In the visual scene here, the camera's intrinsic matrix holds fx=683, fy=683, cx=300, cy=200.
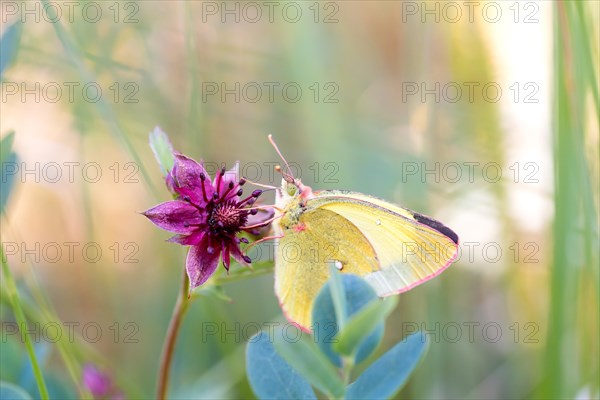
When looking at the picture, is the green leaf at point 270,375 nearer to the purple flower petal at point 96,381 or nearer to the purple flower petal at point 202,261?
the purple flower petal at point 202,261

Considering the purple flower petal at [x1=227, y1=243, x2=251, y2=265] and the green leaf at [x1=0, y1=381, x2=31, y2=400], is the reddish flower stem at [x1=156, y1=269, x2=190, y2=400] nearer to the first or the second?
the purple flower petal at [x1=227, y1=243, x2=251, y2=265]

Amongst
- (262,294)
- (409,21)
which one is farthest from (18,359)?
(409,21)

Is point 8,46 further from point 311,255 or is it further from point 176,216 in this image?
point 311,255

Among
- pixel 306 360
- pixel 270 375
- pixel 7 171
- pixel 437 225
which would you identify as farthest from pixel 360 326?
pixel 7 171

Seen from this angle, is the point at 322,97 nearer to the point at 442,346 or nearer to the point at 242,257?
the point at 442,346

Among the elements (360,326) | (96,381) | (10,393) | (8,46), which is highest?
(8,46)

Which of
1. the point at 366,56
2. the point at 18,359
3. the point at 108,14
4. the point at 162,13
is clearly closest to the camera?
the point at 18,359
